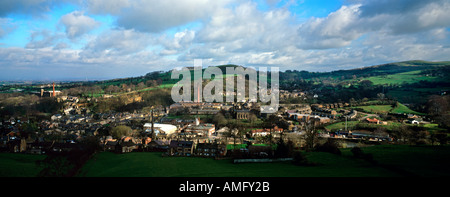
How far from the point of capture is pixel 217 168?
1499 cm

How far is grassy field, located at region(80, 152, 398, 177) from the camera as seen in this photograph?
42.7 feet

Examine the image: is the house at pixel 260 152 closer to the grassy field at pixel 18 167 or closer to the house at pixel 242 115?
the grassy field at pixel 18 167

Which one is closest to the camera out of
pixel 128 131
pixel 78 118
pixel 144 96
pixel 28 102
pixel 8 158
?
pixel 8 158

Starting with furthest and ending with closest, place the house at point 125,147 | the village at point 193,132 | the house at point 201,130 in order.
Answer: the house at point 201,130
the house at point 125,147
the village at point 193,132

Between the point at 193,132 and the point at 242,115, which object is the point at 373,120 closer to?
the point at 242,115

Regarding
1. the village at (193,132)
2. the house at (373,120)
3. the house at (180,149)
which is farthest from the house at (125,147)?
the house at (373,120)

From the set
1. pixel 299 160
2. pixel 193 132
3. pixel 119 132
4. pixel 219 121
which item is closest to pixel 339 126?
pixel 219 121

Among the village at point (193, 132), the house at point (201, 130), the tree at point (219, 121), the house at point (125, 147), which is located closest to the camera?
the village at point (193, 132)

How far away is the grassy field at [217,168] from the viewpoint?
1301cm

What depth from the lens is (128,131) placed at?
1191 inches

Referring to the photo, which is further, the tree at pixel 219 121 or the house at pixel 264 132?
the tree at pixel 219 121
